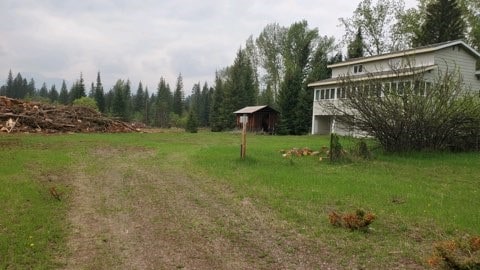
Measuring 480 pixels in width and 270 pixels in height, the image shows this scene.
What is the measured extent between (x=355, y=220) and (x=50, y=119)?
84.9 feet

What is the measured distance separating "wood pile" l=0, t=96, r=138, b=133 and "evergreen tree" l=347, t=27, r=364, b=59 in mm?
29814

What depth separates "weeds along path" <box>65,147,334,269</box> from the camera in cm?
539

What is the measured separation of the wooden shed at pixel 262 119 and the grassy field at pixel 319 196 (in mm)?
28757

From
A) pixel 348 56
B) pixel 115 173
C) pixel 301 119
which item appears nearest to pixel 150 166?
pixel 115 173

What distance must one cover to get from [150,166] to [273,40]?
56.1 metres

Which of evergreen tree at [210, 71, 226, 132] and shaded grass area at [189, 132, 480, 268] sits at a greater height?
evergreen tree at [210, 71, 226, 132]

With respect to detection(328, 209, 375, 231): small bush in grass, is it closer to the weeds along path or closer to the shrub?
the weeds along path

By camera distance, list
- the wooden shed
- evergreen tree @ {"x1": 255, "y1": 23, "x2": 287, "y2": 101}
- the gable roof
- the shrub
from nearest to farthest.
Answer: the shrub < the gable roof < the wooden shed < evergreen tree @ {"x1": 255, "y1": 23, "x2": 287, "y2": 101}

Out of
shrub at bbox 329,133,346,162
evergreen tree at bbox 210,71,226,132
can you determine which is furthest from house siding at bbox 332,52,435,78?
evergreen tree at bbox 210,71,226,132

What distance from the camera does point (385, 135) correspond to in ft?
56.5

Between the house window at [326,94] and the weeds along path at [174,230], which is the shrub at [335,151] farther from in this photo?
the house window at [326,94]

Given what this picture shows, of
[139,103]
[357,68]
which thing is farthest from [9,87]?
[357,68]

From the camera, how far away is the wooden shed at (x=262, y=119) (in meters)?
45.2

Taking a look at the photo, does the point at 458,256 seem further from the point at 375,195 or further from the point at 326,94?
the point at 326,94
